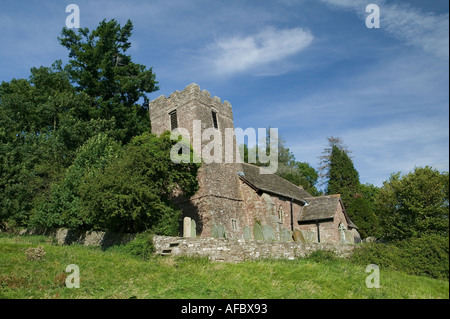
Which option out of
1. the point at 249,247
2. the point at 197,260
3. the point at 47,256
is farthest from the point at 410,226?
the point at 47,256

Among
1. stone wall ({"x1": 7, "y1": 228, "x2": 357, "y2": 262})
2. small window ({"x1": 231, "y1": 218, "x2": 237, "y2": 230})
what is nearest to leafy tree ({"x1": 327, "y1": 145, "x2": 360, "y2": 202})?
small window ({"x1": 231, "y1": 218, "x2": 237, "y2": 230})

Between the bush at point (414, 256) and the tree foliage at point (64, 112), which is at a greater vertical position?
the tree foliage at point (64, 112)

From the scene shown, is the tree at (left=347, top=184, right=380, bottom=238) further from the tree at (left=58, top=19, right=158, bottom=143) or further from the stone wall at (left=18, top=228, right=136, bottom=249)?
the stone wall at (left=18, top=228, right=136, bottom=249)

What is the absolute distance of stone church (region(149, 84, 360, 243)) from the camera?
26.2 metres

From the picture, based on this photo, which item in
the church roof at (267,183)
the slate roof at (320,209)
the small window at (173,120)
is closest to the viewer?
the small window at (173,120)

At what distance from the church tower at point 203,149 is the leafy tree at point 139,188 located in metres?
2.81

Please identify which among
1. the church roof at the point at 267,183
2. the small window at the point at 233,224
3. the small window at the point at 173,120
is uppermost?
the small window at the point at 173,120

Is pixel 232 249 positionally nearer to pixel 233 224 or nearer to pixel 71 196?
pixel 233 224

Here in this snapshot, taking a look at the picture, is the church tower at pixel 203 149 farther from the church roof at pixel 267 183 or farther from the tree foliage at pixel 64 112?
the tree foliage at pixel 64 112

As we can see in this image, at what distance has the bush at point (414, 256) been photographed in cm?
1470

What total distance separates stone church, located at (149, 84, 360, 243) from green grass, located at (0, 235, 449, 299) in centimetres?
1026

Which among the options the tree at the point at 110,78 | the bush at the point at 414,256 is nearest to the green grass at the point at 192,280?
the bush at the point at 414,256
